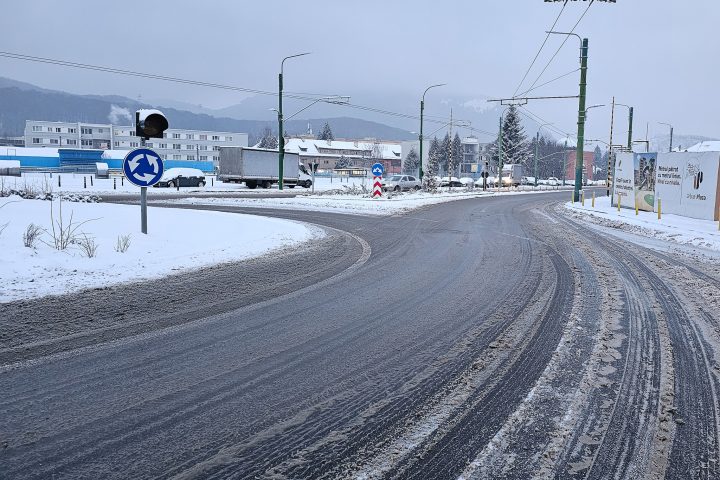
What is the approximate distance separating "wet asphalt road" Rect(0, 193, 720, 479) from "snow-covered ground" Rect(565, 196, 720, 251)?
26.3ft

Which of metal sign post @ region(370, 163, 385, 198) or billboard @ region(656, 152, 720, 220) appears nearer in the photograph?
billboard @ region(656, 152, 720, 220)

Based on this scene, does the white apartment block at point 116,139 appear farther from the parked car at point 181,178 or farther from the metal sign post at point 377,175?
the metal sign post at point 377,175

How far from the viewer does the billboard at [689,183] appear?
19703 millimetres

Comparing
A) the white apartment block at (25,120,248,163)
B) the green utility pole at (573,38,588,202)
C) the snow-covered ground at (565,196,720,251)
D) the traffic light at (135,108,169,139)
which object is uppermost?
the white apartment block at (25,120,248,163)

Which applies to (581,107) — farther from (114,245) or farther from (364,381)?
(364,381)

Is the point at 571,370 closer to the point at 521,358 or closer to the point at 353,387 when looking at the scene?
the point at 521,358

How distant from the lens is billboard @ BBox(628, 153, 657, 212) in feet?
79.7

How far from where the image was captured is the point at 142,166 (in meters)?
10.5

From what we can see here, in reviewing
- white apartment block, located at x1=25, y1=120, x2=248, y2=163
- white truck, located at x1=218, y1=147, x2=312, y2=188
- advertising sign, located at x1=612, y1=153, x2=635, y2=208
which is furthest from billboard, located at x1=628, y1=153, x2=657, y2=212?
white apartment block, located at x1=25, y1=120, x2=248, y2=163

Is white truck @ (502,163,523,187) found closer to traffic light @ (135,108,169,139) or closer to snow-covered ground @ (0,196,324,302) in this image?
snow-covered ground @ (0,196,324,302)

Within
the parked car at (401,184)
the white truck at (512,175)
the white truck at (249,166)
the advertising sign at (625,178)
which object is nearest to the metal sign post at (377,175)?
the advertising sign at (625,178)

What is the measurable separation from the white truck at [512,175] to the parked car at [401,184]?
89.1 feet

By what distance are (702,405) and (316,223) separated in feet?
47.9

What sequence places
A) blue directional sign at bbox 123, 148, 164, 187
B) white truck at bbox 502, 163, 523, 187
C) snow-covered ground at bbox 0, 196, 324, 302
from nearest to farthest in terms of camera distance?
snow-covered ground at bbox 0, 196, 324, 302, blue directional sign at bbox 123, 148, 164, 187, white truck at bbox 502, 163, 523, 187
